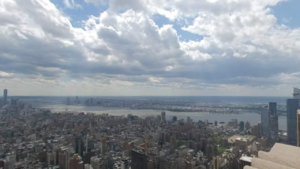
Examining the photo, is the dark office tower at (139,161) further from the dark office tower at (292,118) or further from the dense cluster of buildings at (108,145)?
the dark office tower at (292,118)

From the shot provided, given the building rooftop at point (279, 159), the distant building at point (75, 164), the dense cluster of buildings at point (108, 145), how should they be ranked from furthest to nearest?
the dense cluster of buildings at point (108, 145) < the distant building at point (75, 164) < the building rooftop at point (279, 159)

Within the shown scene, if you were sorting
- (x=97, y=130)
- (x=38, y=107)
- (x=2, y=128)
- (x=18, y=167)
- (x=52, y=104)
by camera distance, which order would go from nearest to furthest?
1. (x=18, y=167)
2. (x=2, y=128)
3. (x=97, y=130)
4. (x=38, y=107)
5. (x=52, y=104)

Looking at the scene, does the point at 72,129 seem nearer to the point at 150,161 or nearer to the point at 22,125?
the point at 22,125

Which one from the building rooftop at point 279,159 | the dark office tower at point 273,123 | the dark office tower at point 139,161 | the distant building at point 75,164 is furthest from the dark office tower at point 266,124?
the building rooftop at point 279,159

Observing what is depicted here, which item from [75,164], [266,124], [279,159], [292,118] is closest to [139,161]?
[75,164]

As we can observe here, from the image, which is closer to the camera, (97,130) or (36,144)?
(36,144)

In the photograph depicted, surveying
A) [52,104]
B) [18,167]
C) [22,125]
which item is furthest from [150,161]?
[52,104]

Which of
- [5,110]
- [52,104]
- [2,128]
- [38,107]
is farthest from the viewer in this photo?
[52,104]
